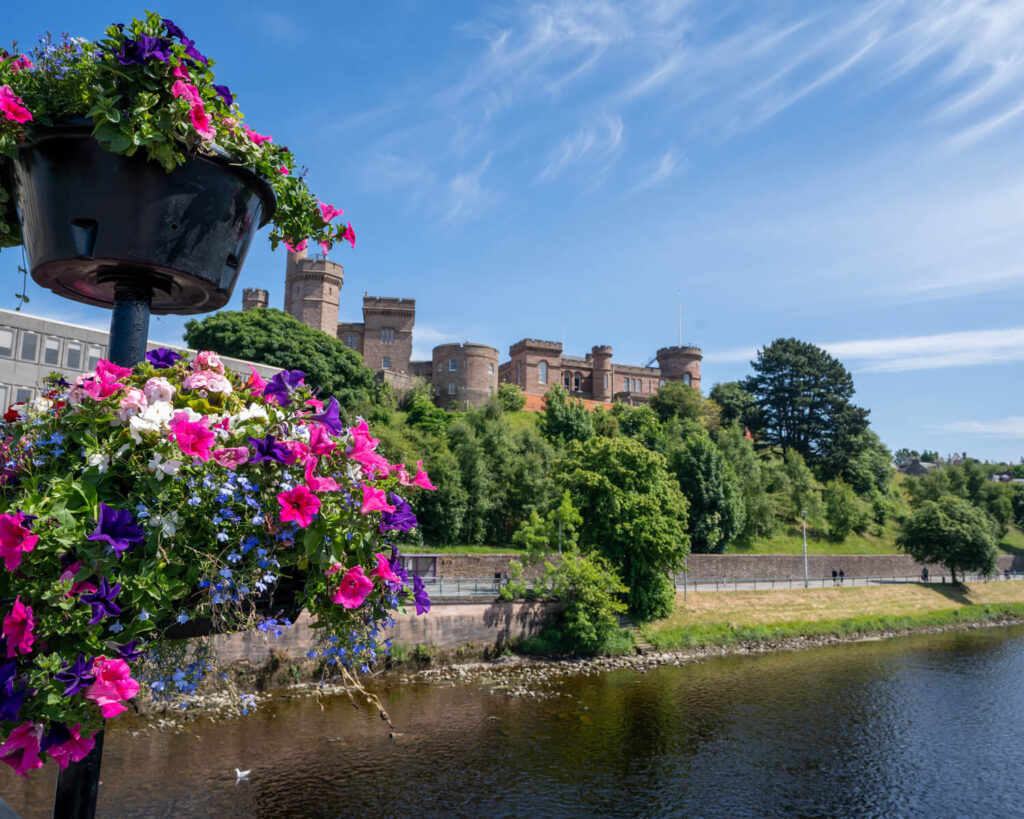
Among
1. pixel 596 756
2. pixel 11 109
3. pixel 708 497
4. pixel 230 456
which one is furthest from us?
pixel 708 497

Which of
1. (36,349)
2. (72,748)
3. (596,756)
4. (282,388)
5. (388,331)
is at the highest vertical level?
(388,331)

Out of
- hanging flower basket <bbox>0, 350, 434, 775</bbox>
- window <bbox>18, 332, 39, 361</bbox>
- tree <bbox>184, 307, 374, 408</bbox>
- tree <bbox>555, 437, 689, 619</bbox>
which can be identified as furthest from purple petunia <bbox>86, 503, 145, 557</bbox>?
tree <bbox>184, 307, 374, 408</bbox>

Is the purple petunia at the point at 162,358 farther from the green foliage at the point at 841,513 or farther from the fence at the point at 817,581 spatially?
the green foliage at the point at 841,513

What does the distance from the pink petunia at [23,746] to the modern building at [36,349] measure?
29587 mm

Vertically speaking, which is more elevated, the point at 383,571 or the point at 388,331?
the point at 388,331

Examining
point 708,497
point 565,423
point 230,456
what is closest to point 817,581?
point 708,497

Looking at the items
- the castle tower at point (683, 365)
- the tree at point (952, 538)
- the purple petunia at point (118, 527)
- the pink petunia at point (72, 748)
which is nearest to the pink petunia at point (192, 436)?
the purple petunia at point (118, 527)

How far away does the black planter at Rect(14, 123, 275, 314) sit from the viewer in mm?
2967

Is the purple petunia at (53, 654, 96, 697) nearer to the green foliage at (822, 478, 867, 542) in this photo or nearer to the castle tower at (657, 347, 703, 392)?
the green foliage at (822, 478, 867, 542)

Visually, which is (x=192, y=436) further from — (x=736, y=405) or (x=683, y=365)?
(x=683, y=365)

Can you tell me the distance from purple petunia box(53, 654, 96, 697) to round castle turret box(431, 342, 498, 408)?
66.5m

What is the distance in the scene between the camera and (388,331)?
70.7 metres

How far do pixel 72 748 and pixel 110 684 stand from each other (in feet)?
1.04

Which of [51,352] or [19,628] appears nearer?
[19,628]
